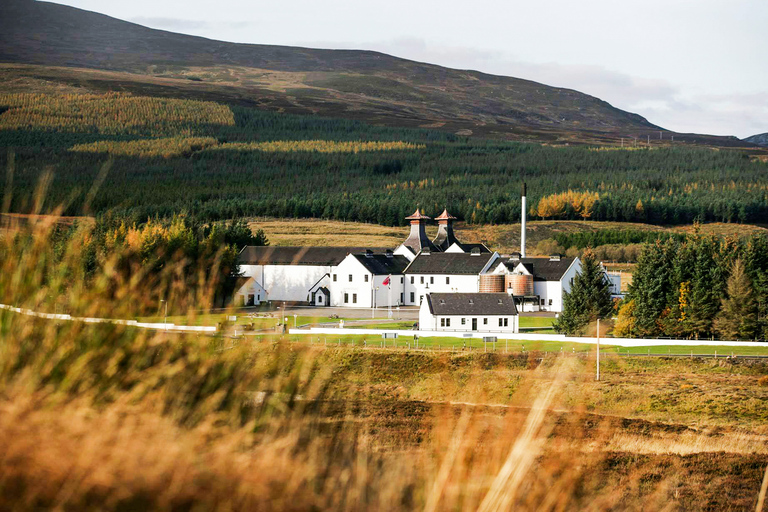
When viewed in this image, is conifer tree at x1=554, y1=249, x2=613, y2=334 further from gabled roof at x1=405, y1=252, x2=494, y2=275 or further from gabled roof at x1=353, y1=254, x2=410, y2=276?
gabled roof at x1=353, y1=254, x2=410, y2=276

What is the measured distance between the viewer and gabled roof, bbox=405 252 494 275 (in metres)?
71.9

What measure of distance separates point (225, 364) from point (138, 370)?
1.65 feet

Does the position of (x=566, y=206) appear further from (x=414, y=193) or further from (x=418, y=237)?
(x=418, y=237)

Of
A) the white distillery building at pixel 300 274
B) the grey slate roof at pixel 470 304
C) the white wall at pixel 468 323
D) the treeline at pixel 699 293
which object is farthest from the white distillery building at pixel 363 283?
the treeline at pixel 699 293

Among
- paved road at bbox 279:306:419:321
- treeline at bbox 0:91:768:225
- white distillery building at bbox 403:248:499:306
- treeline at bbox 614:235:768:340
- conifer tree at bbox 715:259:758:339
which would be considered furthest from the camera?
treeline at bbox 0:91:768:225

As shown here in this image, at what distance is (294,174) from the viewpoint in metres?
200

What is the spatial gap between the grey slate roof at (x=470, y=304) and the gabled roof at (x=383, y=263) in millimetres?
17310

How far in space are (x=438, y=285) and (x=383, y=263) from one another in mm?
5375

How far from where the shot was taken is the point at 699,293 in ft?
159

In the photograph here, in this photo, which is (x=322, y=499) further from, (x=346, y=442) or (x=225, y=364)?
(x=346, y=442)

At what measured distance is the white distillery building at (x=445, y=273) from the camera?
2813 inches

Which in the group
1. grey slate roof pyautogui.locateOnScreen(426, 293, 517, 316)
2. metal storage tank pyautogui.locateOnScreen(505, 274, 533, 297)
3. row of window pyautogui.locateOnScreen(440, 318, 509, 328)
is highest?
metal storage tank pyautogui.locateOnScreen(505, 274, 533, 297)

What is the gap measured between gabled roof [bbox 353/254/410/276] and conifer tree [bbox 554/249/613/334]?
2360cm

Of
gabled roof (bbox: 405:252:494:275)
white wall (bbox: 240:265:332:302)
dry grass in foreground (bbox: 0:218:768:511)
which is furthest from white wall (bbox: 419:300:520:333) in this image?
dry grass in foreground (bbox: 0:218:768:511)
